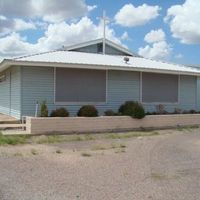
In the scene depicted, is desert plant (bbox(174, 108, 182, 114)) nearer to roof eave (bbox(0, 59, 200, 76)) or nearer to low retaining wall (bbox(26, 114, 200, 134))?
low retaining wall (bbox(26, 114, 200, 134))

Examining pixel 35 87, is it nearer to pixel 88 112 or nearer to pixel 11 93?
pixel 11 93

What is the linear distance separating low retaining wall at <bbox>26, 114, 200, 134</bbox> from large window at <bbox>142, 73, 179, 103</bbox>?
2.11m

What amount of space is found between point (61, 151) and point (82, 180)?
3655mm

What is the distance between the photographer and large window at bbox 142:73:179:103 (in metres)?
19.6

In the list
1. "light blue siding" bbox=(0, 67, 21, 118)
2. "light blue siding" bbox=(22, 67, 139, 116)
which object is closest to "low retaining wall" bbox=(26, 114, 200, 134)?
"light blue siding" bbox=(22, 67, 139, 116)

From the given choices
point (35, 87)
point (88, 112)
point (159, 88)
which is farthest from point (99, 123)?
point (159, 88)

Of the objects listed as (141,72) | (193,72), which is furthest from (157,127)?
(193,72)

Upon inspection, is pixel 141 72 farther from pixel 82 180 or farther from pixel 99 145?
pixel 82 180

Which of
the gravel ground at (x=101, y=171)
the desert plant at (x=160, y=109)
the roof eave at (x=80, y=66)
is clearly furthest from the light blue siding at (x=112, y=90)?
the gravel ground at (x=101, y=171)

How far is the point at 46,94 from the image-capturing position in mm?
16844

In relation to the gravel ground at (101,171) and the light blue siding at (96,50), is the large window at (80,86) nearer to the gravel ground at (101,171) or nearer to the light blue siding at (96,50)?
Result: the gravel ground at (101,171)

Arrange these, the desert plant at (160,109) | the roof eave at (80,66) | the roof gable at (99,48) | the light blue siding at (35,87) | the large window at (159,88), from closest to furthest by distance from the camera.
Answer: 1. the roof eave at (80,66)
2. the light blue siding at (35,87)
3. the desert plant at (160,109)
4. the large window at (159,88)
5. the roof gable at (99,48)

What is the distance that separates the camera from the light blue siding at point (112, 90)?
16516mm

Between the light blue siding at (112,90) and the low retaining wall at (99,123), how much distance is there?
2.03 m
